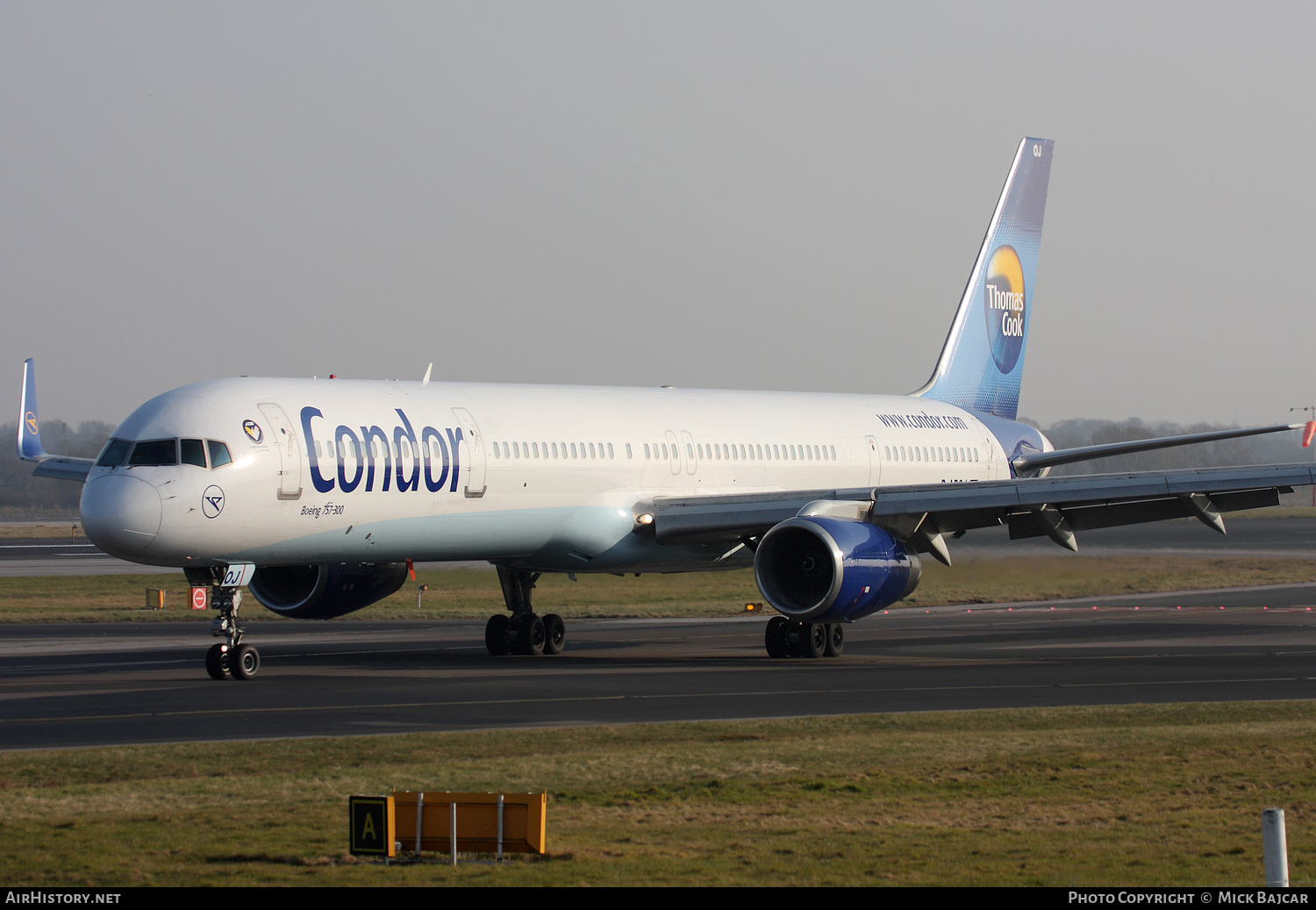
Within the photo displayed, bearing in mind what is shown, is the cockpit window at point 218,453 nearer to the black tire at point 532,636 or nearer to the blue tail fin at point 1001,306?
the black tire at point 532,636

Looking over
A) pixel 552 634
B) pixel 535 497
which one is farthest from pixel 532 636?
pixel 535 497

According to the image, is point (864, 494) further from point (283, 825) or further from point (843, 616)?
point (283, 825)

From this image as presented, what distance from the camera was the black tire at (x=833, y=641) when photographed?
27609mm

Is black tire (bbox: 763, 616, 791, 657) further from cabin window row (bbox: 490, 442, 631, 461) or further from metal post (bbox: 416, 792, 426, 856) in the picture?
metal post (bbox: 416, 792, 426, 856)

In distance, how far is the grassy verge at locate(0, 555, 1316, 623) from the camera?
3650 centimetres

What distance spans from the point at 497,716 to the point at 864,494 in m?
10.3

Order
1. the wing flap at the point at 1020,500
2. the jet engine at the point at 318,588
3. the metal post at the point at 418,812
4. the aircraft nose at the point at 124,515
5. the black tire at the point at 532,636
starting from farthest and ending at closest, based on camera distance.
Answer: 1. the black tire at the point at 532,636
2. the jet engine at the point at 318,588
3. the wing flap at the point at 1020,500
4. the aircraft nose at the point at 124,515
5. the metal post at the point at 418,812

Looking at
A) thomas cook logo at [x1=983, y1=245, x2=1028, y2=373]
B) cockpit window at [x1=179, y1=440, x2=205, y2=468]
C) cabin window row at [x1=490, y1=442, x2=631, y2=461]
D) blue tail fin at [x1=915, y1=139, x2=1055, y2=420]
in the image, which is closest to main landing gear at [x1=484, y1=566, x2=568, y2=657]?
cabin window row at [x1=490, y1=442, x2=631, y2=461]

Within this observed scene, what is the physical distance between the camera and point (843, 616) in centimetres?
2517

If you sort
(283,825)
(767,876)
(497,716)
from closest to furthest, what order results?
(767,876) → (283,825) → (497,716)

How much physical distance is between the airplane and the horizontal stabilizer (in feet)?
0.40

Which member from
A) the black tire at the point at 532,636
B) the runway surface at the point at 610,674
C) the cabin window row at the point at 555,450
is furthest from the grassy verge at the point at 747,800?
the black tire at the point at 532,636

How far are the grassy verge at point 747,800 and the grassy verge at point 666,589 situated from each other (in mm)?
17586
